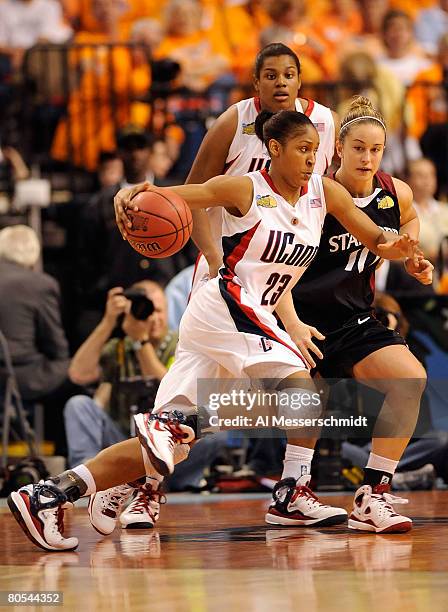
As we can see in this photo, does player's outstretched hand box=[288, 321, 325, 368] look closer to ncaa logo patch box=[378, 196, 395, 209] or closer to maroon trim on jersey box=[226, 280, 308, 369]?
maroon trim on jersey box=[226, 280, 308, 369]

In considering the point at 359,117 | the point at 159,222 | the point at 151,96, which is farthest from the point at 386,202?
the point at 151,96

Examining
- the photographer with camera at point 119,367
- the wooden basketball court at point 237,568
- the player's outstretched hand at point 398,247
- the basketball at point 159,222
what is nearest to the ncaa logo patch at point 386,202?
the player's outstretched hand at point 398,247

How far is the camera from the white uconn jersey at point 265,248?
527cm

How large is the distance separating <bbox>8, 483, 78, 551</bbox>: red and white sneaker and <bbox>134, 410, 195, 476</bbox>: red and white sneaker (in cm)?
40

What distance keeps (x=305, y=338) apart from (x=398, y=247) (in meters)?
0.54

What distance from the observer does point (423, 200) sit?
1088cm

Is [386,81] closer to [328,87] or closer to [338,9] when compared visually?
[328,87]

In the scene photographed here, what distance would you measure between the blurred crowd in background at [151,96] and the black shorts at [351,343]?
10.1 ft

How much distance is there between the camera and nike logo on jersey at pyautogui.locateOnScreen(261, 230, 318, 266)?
526 cm

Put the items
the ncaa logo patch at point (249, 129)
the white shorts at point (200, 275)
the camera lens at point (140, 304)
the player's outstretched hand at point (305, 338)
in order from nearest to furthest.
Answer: the player's outstretched hand at point (305, 338), the white shorts at point (200, 275), the ncaa logo patch at point (249, 129), the camera lens at point (140, 304)

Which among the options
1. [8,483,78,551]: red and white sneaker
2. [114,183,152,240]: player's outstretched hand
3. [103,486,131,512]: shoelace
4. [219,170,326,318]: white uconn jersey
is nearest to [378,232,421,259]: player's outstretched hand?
[219,170,326,318]: white uconn jersey

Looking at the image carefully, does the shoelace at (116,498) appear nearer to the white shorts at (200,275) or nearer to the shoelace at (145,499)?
the shoelace at (145,499)

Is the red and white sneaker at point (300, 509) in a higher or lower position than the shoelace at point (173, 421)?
lower

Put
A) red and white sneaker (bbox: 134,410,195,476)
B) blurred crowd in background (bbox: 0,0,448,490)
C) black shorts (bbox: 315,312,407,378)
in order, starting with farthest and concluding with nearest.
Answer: blurred crowd in background (bbox: 0,0,448,490) < black shorts (bbox: 315,312,407,378) < red and white sneaker (bbox: 134,410,195,476)
